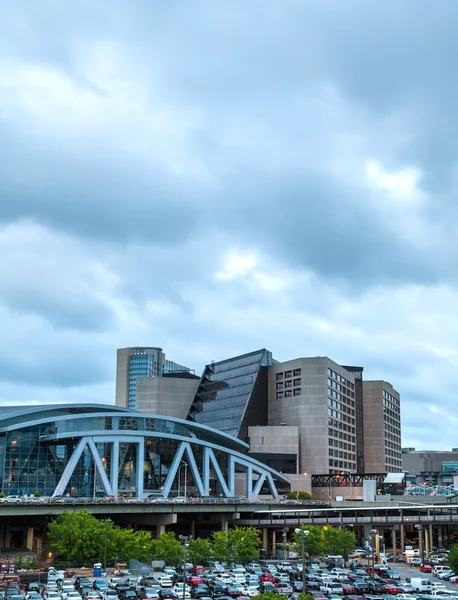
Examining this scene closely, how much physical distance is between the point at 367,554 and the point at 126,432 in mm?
49260

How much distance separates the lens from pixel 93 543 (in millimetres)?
96625

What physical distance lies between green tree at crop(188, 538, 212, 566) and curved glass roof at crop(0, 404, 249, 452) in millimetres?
43424

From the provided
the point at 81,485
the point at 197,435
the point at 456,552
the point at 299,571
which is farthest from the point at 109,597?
the point at 197,435

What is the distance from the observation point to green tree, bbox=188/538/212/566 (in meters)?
100

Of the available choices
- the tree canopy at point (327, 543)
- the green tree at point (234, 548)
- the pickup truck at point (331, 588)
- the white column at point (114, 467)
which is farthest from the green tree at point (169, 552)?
the white column at point (114, 467)

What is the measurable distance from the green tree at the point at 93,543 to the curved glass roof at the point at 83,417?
37.5 metres

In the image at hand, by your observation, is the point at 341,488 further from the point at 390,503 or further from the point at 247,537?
the point at 247,537

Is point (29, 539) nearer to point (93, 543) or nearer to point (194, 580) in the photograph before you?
point (93, 543)

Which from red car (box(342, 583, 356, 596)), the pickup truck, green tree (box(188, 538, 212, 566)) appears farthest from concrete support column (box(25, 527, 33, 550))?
red car (box(342, 583, 356, 596))

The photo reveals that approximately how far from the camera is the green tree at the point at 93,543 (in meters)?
95.9

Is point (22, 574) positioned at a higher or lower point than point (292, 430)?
lower

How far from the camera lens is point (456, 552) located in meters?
89.6

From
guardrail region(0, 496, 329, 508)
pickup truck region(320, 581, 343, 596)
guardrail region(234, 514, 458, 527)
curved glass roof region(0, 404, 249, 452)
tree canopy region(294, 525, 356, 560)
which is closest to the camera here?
pickup truck region(320, 581, 343, 596)

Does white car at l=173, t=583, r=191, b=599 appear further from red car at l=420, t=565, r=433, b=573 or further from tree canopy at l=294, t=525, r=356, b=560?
red car at l=420, t=565, r=433, b=573
